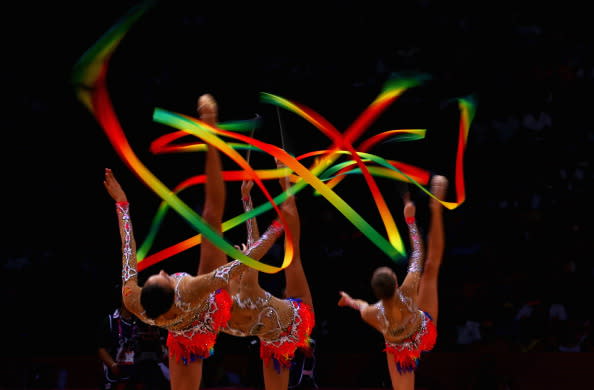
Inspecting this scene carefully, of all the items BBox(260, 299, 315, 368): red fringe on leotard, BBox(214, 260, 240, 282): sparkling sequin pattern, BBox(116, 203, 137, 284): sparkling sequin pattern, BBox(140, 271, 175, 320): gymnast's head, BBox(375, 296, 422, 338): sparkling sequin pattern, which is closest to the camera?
BBox(140, 271, 175, 320): gymnast's head

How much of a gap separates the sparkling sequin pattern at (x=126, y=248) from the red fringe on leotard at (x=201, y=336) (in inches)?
16.7

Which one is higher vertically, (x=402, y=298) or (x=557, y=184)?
(x=557, y=184)

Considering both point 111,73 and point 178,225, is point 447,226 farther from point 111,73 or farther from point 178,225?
point 111,73

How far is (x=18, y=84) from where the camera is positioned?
6.38 metres

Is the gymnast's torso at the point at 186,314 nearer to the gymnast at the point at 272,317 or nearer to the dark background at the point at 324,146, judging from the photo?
the gymnast at the point at 272,317

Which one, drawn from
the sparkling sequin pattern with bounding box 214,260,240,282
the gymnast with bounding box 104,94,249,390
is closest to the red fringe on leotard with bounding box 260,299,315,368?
the gymnast with bounding box 104,94,249,390

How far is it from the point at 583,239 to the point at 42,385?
4781mm

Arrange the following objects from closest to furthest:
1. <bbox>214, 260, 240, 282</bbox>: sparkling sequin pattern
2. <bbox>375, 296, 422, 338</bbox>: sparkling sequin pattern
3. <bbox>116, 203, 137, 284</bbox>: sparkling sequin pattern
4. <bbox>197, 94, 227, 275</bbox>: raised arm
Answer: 1. <bbox>214, 260, 240, 282</bbox>: sparkling sequin pattern
2. <bbox>116, 203, 137, 284</bbox>: sparkling sequin pattern
3. <bbox>197, 94, 227, 275</bbox>: raised arm
4. <bbox>375, 296, 422, 338</bbox>: sparkling sequin pattern

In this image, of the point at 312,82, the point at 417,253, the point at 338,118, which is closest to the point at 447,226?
the point at 338,118

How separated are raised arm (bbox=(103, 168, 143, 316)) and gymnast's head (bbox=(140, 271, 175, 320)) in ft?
0.69

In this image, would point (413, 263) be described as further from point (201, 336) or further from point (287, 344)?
point (201, 336)

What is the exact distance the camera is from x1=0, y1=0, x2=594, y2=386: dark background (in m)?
5.98

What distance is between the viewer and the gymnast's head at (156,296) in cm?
324

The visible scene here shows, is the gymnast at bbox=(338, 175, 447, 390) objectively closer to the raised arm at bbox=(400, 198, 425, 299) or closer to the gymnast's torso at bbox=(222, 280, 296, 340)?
the raised arm at bbox=(400, 198, 425, 299)
